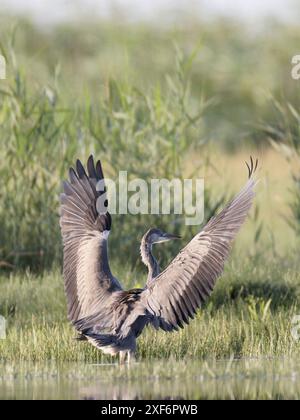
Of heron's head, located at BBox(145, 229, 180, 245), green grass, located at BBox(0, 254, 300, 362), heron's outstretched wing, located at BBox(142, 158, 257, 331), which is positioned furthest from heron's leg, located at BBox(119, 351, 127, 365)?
heron's head, located at BBox(145, 229, 180, 245)

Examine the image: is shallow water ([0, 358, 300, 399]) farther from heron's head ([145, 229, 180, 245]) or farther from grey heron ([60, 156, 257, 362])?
heron's head ([145, 229, 180, 245])

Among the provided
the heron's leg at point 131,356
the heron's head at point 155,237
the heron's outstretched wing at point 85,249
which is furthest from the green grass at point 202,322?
the heron's head at point 155,237

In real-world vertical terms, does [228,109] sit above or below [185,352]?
above

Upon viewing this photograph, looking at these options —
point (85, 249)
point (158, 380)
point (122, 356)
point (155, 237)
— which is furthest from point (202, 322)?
point (158, 380)

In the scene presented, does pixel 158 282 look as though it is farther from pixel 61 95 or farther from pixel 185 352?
pixel 61 95

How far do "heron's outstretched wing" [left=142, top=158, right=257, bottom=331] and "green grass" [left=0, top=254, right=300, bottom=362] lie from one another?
0.27 m

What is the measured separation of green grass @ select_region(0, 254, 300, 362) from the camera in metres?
7.07

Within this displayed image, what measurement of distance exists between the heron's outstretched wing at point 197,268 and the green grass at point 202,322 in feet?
0.89

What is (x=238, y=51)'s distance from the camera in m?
26.6

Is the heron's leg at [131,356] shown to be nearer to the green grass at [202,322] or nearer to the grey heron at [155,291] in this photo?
the grey heron at [155,291]

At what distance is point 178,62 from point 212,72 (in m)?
15.5

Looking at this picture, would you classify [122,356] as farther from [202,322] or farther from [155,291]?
[202,322]

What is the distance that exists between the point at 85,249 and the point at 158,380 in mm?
1516
